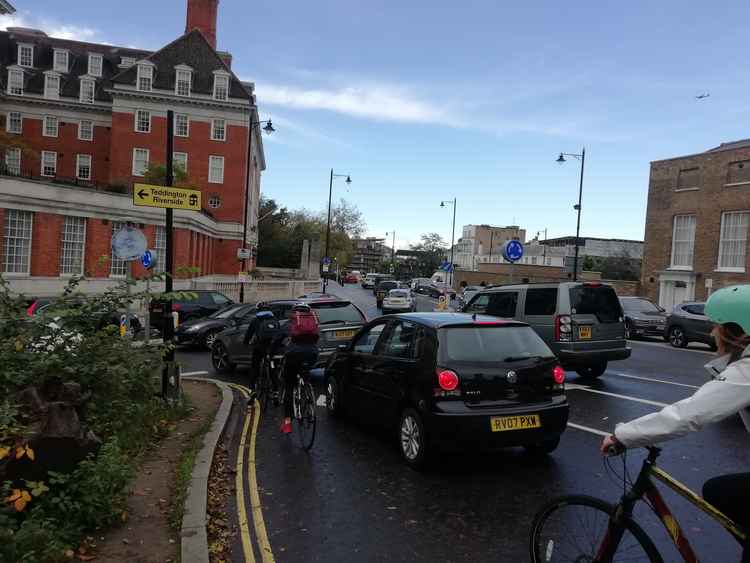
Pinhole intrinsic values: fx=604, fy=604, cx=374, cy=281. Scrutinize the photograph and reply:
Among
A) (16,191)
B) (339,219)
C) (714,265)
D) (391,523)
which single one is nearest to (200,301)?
(16,191)

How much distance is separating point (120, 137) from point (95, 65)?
13.5 meters

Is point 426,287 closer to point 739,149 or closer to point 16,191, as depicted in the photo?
point 739,149

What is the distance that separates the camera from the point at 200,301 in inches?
874

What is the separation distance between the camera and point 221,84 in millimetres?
51938

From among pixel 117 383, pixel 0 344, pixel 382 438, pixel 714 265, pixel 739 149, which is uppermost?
pixel 739 149

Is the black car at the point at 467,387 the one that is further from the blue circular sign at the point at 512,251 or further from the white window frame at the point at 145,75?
the white window frame at the point at 145,75

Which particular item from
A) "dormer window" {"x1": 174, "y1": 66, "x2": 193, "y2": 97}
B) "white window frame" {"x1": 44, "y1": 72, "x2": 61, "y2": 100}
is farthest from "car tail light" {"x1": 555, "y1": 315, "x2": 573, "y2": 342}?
"white window frame" {"x1": 44, "y1": 72, "x2": 61, "y2": 100}

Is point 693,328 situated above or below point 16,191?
below

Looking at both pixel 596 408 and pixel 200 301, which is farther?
pixel 200 301

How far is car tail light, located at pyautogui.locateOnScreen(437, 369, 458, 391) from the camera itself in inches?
234

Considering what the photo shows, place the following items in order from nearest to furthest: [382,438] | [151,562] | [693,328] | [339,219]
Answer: [151,562] < [382,438] < [693,328] < [339,219]

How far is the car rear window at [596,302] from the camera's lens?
11.7 metres

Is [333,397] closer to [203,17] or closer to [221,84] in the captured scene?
[221,84]

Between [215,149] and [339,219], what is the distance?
5219cm
